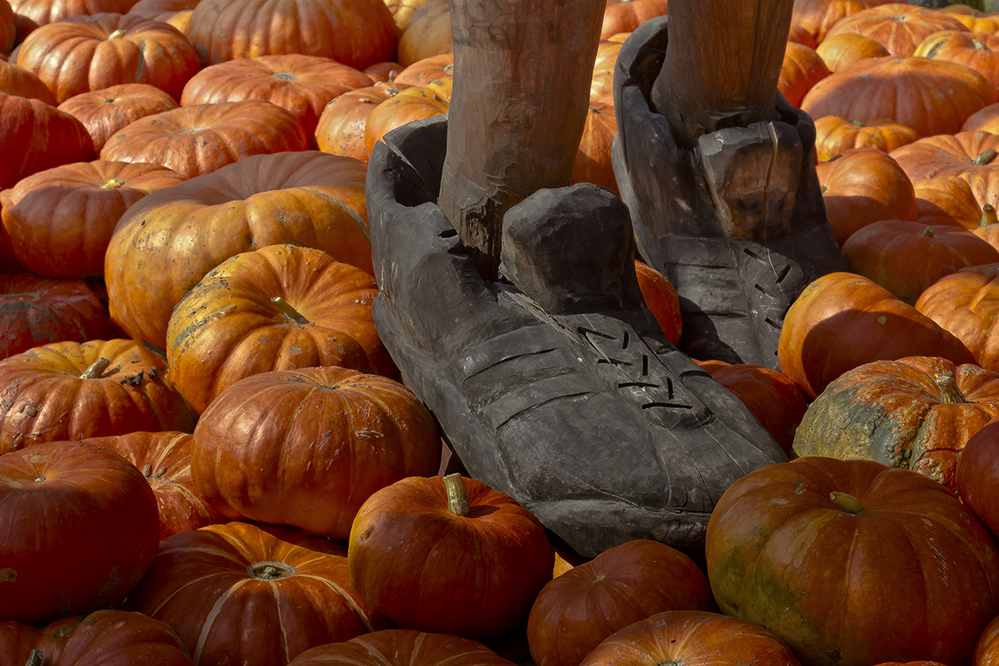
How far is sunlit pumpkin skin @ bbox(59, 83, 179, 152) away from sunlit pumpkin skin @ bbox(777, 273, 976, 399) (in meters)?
3.57

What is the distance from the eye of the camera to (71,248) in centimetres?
344

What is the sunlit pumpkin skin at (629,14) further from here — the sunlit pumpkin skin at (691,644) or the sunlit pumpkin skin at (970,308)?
the sunlit pumpkin skin at (691,644)

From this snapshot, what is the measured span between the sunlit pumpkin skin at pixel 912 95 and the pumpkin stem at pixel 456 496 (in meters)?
4.00

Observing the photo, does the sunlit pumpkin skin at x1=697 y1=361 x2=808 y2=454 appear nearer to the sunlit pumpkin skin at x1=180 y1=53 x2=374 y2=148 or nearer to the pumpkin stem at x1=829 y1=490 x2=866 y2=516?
the pumpkin stem at x1=829 y1=490 x2=866 y2=516

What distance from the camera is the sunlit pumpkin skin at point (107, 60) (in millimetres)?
5473

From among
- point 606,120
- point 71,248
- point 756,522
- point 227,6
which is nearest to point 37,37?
point 227,6

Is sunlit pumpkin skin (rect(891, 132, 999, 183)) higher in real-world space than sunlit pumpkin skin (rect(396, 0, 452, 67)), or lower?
lower

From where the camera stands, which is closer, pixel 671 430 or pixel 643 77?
pixel 671 430

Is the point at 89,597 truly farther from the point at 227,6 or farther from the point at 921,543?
the point at 227,6

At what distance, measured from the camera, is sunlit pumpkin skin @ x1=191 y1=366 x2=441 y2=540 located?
6.74ft

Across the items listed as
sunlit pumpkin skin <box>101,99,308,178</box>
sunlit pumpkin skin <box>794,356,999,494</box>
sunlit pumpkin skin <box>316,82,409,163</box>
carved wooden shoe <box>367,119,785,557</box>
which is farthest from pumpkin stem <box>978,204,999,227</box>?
sunlit pumpkin skin <box>101,99,308,178</box>

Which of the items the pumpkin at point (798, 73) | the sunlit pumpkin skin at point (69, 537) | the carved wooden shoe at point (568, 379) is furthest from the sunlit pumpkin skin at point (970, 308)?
the pumpkin at point (798, 73)

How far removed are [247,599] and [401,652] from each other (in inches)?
15.0

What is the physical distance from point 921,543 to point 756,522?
0.85 feet
